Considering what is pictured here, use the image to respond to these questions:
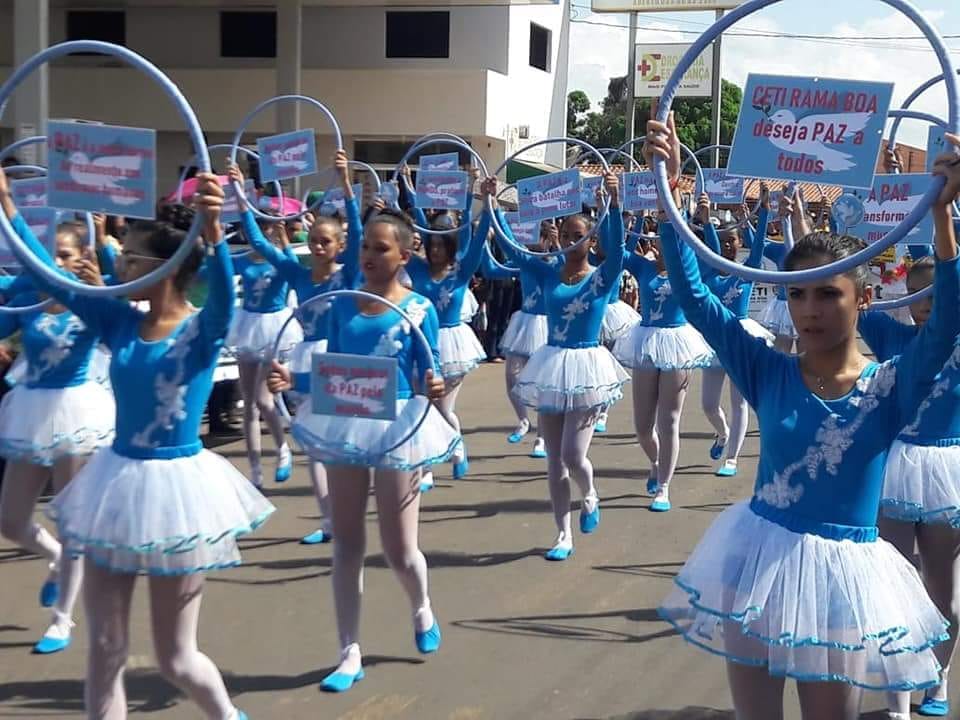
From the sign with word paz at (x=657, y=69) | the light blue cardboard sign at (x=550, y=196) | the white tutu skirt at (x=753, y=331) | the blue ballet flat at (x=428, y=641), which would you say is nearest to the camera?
the blue ballet flat at (x=428, y=641)

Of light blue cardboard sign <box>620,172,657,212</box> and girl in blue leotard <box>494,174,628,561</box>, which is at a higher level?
light blue cardboard sign <box>620,172,657,212</box>

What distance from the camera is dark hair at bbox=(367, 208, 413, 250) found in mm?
5449

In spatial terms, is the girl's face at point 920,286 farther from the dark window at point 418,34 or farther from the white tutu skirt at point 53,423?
the dark window at point 418,34

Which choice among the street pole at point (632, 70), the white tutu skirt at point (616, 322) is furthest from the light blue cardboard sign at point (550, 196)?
the street pole at point (632, 70)

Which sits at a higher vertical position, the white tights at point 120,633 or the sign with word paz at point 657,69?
the sign with word paz at point 657,69

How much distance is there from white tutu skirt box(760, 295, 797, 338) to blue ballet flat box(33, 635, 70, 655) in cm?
744

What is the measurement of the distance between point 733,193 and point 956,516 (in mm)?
6654

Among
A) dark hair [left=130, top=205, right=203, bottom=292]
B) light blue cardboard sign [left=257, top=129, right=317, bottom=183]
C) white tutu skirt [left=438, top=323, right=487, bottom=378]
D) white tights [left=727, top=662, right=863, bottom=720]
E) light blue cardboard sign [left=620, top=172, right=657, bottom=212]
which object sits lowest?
white tights [left=727, top=662, right=863, bottom=720]

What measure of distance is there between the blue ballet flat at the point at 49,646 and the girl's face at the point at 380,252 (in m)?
2.24

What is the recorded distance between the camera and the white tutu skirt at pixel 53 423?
5.41 metres

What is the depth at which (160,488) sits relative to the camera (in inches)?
157

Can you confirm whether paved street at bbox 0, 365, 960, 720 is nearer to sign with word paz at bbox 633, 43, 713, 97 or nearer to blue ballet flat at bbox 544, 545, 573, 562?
blue ballet flat at bbox 544, 545, 573, 562

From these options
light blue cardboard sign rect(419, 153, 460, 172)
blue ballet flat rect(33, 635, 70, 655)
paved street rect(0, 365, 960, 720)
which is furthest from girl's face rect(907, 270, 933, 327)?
light blue cardboard sign rect(419, 153, 460, 172)

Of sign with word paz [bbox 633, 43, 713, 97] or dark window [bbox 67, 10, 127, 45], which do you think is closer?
dark window [bbox 67, 10, 127, 45]
